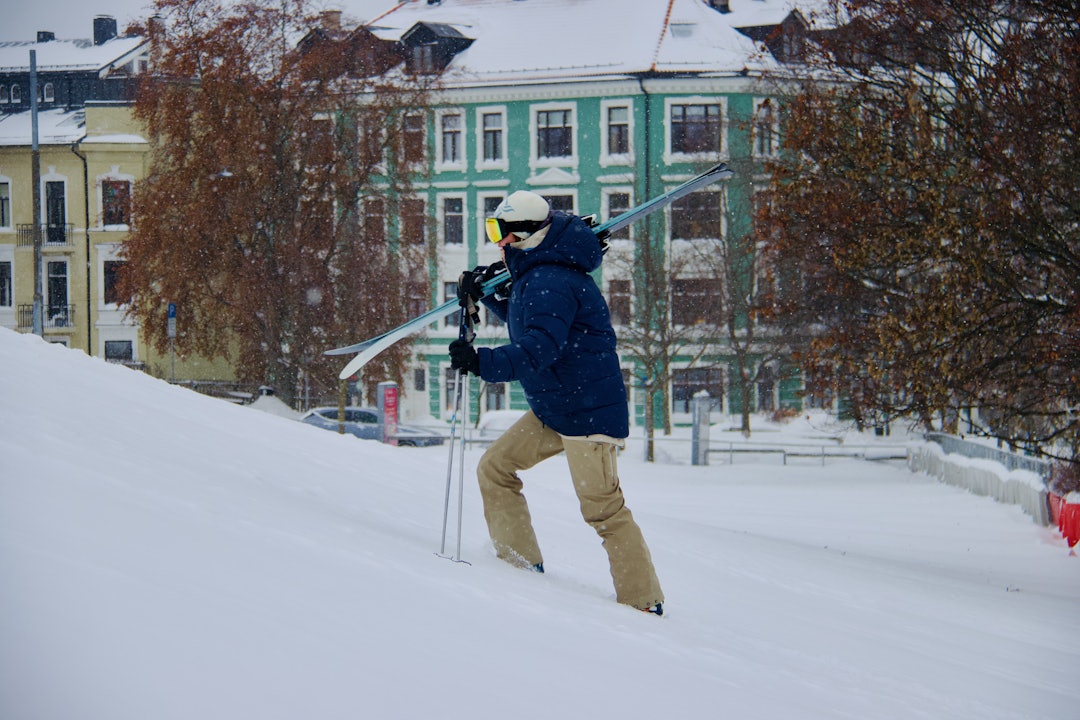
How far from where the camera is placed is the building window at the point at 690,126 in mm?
39375

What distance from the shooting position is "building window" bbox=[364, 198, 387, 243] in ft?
95.3

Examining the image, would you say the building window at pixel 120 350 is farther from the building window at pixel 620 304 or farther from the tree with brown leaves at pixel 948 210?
the tree with brown leaves at pixel 948 210

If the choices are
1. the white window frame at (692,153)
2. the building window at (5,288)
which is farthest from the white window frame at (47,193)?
the white window frame at (692,153)

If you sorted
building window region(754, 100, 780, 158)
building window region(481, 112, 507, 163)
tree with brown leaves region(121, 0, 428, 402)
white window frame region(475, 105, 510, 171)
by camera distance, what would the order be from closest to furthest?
building window region(754, 100, 780, 158)
tree with brown leaves region(121, 0, 428, 402)
white window frame region(475, 105, 510, 171)
building window region(481, 112, 507, 163)

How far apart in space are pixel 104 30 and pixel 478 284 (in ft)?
132

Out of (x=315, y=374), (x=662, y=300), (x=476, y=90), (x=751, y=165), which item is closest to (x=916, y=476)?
(x=662, y=300)

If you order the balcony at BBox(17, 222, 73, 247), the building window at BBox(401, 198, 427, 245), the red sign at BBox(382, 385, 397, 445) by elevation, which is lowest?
the red sign at BBox(382, 385, 397, 445)

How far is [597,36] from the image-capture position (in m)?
40.7

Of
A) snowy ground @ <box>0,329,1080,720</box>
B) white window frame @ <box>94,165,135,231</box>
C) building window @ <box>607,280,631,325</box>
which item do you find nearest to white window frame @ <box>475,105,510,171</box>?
building window @ <box>607,280,631,325</box>

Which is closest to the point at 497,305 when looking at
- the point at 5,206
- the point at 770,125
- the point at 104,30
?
the point at 770,125

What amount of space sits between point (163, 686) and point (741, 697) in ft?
6.29

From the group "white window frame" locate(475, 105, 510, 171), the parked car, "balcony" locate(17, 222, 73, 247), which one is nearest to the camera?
the parked car

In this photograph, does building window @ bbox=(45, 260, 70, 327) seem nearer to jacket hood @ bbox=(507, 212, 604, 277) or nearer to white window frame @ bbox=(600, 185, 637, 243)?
white window frame @ bbox=(600, 185, 637, 243)

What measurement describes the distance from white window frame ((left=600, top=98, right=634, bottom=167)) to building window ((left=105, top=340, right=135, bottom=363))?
651 inches
